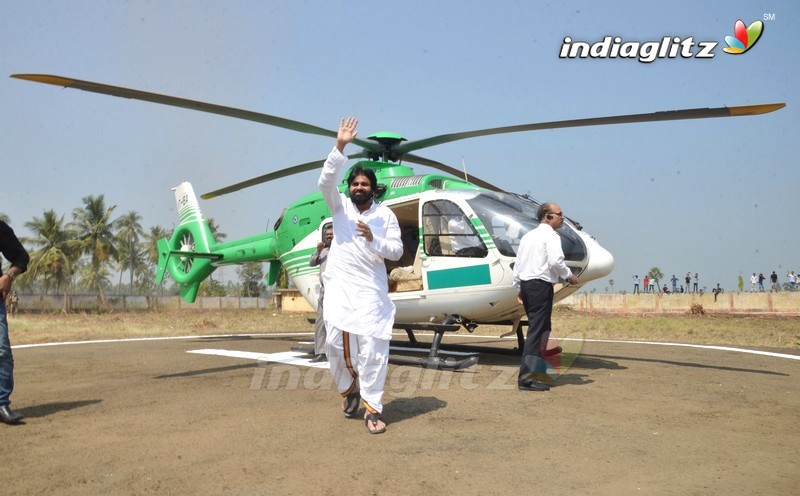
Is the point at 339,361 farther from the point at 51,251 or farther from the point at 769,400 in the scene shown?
the point at 51,251

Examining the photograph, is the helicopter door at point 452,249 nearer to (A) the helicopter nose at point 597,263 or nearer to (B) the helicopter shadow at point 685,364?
(A) the helicopter nose at point 597,263

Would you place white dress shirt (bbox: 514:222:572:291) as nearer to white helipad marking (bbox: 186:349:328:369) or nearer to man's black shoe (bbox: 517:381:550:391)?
man's black shoe (bbox: 517:381:550:391)

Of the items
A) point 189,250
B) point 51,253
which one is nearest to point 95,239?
point 51,253

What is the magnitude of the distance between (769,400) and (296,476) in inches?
171

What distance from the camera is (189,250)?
13391 millimetres

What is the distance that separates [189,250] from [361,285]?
404 inches

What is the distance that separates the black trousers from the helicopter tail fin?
28.5ft

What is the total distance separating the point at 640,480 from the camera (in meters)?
2.97

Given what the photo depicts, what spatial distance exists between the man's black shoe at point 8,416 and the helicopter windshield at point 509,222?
498cm

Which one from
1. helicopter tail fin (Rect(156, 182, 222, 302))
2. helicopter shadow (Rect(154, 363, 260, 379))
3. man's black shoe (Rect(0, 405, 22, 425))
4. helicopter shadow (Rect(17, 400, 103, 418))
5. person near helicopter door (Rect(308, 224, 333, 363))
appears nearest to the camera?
man's black shoe (Rect(0, 405, 22, 425))

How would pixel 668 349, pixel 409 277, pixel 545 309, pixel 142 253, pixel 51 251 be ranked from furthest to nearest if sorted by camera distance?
pixel 142 253, pixel 51 251, pixel 668 349, pixel 409 277, pixel 545 309

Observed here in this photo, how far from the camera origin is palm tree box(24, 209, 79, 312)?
164ft

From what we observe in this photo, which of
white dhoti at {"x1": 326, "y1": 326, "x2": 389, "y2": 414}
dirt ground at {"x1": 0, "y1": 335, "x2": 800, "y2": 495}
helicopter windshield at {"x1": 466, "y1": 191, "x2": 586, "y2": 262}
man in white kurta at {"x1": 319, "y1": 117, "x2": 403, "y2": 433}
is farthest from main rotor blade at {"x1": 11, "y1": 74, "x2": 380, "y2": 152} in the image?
white dhoti at {"x1": 326, "y1": 326, "x2": 389, "y2": 414}

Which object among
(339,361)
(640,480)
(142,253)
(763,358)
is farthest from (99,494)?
(142,253)
